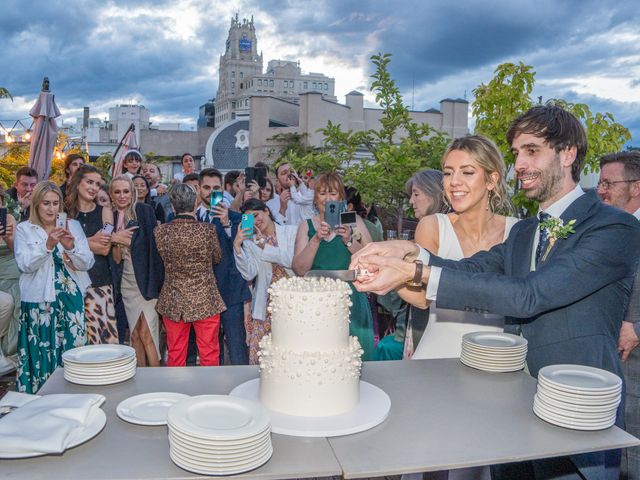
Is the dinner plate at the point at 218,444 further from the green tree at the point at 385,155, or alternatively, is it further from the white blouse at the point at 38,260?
the green tree at the point at 385,155

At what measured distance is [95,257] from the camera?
5172 mm

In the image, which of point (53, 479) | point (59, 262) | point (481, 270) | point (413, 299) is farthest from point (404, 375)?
point (59, 262)

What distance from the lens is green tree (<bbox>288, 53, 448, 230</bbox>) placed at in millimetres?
5430

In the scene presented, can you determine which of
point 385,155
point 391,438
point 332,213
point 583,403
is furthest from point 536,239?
point 385,155

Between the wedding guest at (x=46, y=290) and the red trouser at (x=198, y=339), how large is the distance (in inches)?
31.0

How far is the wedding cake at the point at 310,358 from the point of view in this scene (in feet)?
5.82

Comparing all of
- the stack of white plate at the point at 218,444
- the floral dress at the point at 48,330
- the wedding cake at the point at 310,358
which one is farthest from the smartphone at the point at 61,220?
the stack of white plate at the point at 218,444

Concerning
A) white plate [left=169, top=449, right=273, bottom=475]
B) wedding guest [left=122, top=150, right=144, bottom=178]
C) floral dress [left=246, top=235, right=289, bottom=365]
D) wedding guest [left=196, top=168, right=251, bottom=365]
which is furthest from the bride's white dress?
wedding guest [left=122, top=150, right=144, bottom=178]

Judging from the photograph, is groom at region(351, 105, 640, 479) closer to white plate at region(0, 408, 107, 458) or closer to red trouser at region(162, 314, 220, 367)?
white plate at region(0, 408, 107, 458)

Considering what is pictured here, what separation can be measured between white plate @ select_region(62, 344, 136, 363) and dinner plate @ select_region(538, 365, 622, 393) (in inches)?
62.8

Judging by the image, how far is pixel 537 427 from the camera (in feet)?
5.88

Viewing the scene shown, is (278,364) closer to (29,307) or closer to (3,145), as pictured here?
(29,307)

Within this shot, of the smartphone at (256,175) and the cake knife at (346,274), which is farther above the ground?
the smartphone at (256,175)

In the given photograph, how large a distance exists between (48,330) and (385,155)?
11.5 ft
